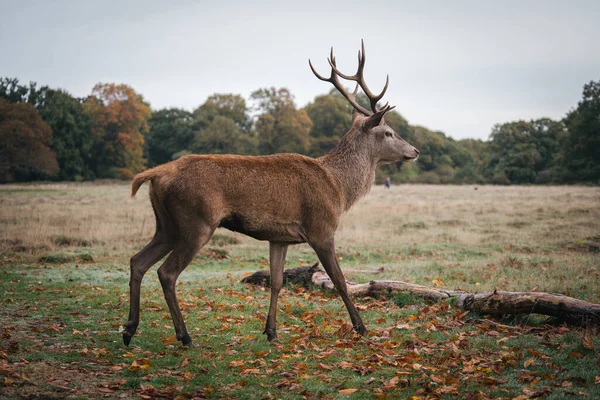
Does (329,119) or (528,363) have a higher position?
(329,119)

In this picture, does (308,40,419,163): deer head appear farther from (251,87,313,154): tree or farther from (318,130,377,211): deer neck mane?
(251,87,313,154): tree

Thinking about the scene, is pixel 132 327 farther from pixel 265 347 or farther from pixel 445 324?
pixel 445 324

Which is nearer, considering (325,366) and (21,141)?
(325,366)

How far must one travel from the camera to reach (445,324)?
799 centimetres

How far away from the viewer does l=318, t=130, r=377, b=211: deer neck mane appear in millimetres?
8625

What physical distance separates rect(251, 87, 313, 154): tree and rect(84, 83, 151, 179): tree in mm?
14920

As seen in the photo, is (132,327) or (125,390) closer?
(125,390)

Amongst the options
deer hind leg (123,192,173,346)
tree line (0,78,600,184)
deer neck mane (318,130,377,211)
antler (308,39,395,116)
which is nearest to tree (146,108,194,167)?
tree line (0,78,600,184)

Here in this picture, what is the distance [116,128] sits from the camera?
63.5 meters

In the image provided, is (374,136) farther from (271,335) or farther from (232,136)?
(232,136)

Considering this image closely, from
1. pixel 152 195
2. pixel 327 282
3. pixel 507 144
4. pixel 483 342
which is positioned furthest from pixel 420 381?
pixel 507 144

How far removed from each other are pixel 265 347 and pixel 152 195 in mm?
2450

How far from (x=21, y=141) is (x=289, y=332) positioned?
35196mm

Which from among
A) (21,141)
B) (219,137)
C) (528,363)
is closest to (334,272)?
(528,363)
